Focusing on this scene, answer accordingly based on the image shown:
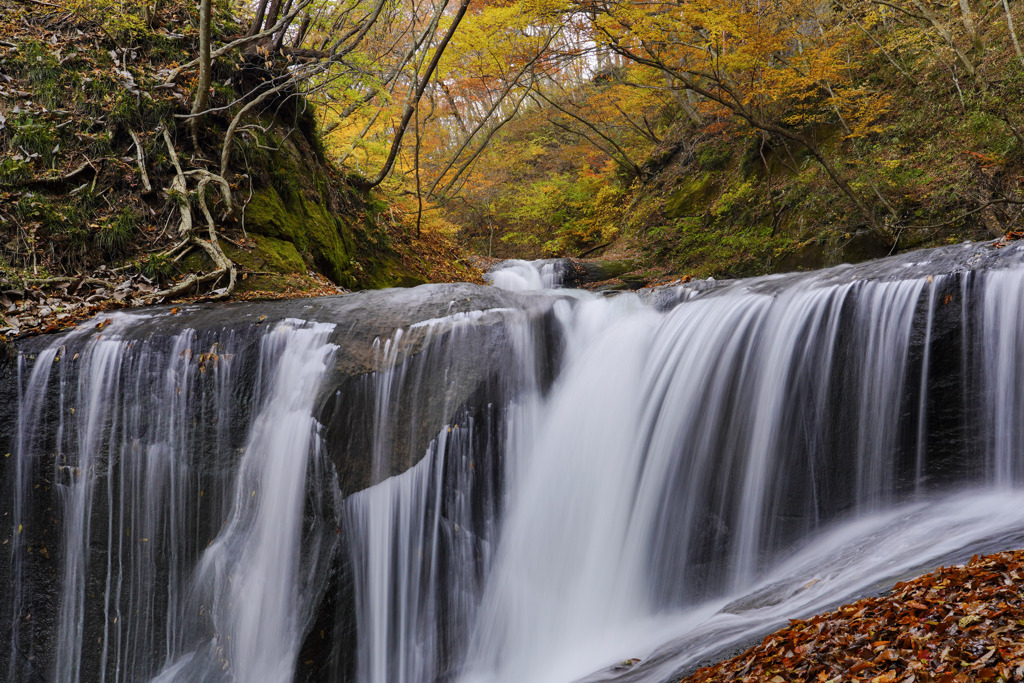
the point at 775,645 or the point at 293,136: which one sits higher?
the point at 293,136

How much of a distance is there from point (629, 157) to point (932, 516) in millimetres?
17260

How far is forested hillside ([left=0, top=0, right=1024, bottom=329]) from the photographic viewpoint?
6.80 metres

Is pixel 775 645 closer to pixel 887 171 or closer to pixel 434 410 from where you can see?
pixel 434 410

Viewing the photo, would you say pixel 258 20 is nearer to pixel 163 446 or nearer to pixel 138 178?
pixel 138 178

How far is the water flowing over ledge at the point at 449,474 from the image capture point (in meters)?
4.19

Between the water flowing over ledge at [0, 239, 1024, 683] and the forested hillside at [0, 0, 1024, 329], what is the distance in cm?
183

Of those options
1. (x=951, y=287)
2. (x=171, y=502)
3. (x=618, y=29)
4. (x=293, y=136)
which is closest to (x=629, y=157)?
(x=618, y=29)

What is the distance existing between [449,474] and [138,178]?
557 cm

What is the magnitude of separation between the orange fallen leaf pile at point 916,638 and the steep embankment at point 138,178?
5850 millimetres

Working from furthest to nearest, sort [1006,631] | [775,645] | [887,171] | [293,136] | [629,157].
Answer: [629,157] < [887,171] < [293,136] < [775,645] < [1006,631]

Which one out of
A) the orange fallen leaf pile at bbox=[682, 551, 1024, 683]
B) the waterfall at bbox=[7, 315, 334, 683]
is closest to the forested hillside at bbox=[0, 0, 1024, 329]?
the waterfall at bbox=[7, 315, 334, 683]

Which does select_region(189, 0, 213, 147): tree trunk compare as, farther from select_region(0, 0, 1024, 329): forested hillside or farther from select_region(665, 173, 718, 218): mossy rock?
select_region(665, 173, 718, 218): mossy rock

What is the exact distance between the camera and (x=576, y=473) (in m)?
5.11

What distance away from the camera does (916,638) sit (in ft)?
7.78
